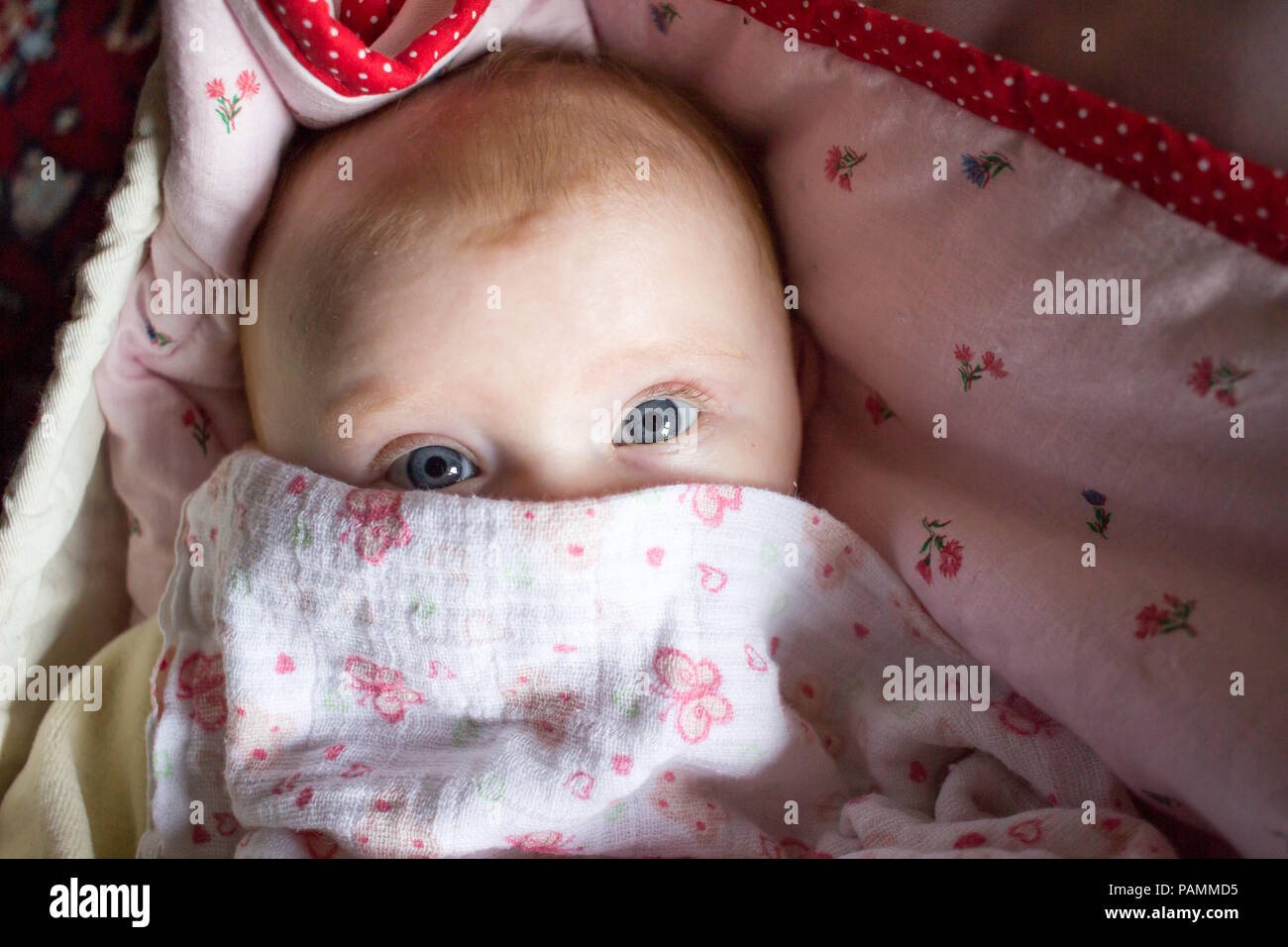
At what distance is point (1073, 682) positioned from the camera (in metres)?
0.87

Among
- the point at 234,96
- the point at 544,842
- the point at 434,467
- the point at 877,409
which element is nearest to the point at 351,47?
the point at 234,96

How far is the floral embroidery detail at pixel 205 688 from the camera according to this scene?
99 centimetres

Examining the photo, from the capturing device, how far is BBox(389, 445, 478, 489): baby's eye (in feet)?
3.12

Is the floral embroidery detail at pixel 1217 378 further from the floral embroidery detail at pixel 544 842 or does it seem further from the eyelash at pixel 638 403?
the floral embroidery detail at pixel 544 842

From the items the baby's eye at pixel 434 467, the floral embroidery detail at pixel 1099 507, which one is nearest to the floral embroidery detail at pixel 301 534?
the baby's eye at pixel 434 467

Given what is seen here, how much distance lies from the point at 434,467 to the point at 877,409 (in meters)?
0.49

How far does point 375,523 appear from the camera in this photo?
2.91 ft

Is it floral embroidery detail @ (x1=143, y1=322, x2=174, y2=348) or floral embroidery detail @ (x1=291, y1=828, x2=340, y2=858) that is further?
floral embroidery detail @ (x1=143, y1=322, x2=174, y2=348)

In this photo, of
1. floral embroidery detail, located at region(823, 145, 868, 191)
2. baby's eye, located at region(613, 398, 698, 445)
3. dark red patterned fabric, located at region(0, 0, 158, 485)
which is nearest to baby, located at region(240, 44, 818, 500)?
baby's eye, located at region(613, 398, 698, 445)

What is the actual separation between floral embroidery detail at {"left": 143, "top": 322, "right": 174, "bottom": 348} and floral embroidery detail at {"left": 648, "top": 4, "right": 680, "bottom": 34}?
670 millimetres

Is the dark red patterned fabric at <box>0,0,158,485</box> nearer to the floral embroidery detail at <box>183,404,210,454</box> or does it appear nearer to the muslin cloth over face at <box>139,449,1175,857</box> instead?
the floral embroidery detail at <box>183,404,210,454</box>

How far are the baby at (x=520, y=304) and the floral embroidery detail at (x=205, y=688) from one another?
23 cm
